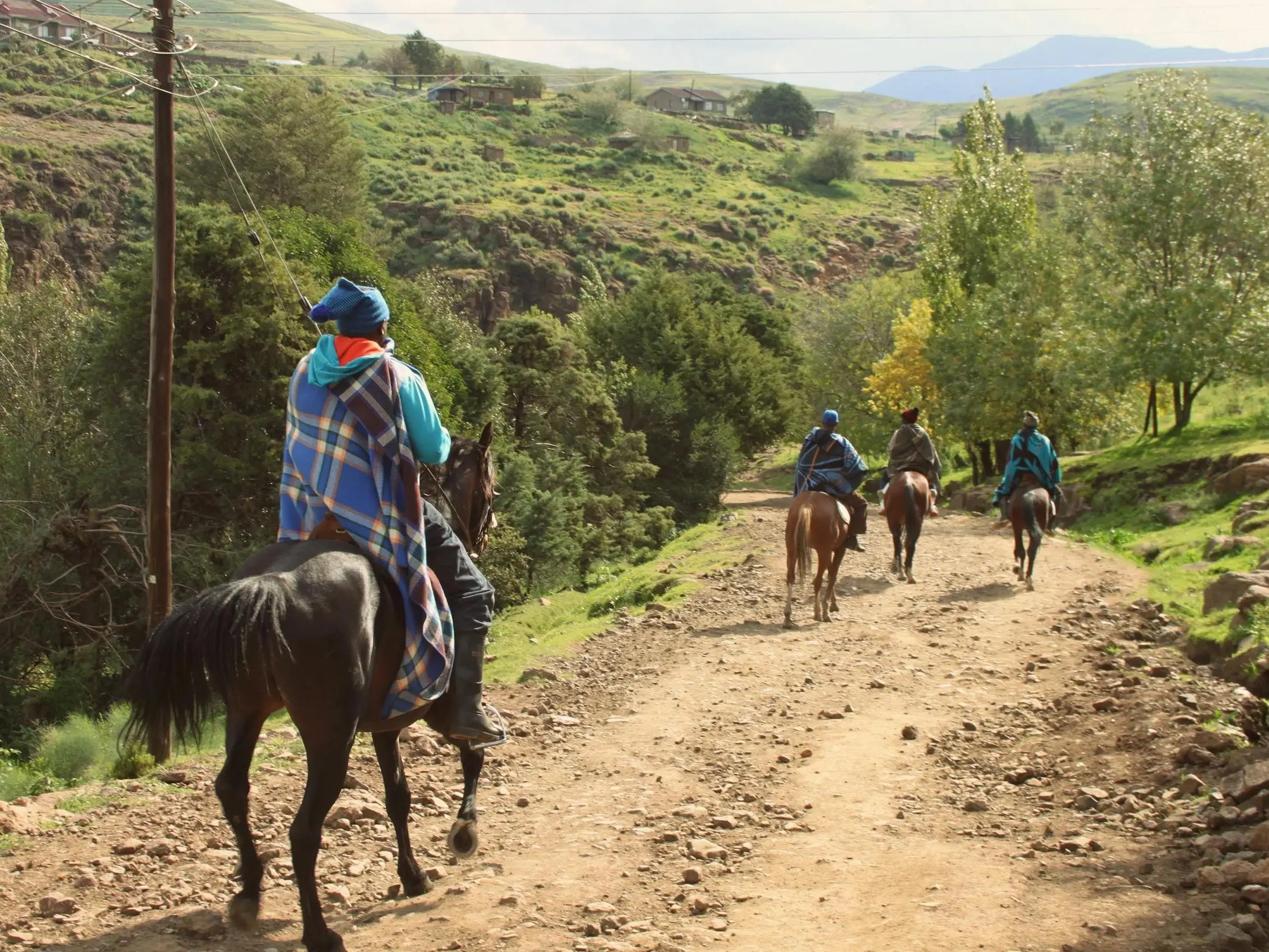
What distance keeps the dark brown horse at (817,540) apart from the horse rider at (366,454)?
30.0 feet

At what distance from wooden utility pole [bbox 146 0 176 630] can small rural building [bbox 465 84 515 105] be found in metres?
125

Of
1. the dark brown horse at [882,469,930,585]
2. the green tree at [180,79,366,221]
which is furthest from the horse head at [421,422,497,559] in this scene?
the green tree at [180,79,366,221]

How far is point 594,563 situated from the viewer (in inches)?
1250

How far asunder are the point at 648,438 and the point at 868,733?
39499 millimetres

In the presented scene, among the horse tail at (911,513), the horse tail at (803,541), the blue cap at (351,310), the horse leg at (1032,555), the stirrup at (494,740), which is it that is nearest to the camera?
the blue cap at (351,310)

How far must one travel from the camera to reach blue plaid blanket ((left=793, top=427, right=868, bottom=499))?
16.2m

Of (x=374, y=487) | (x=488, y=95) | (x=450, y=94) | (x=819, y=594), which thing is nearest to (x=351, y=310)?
(x=374, y=487)

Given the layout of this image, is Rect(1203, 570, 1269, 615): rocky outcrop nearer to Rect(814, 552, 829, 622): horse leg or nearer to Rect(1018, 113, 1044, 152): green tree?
Rect(814, 552, 829, 622): horse leg

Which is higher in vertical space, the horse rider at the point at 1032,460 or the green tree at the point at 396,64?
the green tree at the point at 396,64

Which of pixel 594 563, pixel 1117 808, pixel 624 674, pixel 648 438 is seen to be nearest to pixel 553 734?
pixel 624 674

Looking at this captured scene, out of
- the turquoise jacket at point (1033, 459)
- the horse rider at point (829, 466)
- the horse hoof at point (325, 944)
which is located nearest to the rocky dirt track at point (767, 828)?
the horse hoof at point (325, 944)

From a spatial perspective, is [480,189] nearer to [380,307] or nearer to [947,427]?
[947,427]

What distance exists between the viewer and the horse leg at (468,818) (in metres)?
6.75

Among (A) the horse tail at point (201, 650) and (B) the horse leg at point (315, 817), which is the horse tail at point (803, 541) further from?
(A) the horse tail at point (201, 650)
